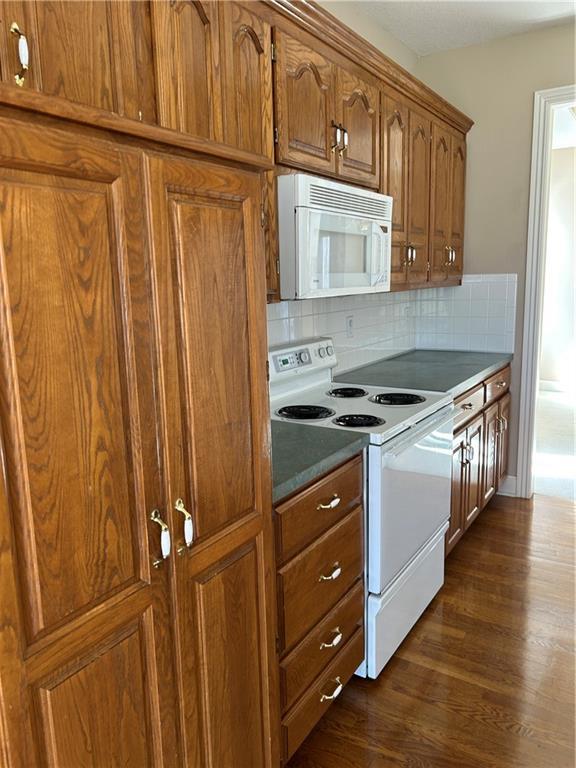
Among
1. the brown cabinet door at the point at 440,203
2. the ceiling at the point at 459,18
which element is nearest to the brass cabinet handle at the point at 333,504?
the brown cabinet door at the point at 440,203

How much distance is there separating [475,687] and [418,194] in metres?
2.27

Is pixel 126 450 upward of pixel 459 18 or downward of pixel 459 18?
downward

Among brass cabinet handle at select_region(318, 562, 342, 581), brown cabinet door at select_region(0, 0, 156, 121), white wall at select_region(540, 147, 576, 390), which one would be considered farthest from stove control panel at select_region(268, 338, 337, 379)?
white wall at select_region(540, 147, 576, 390)

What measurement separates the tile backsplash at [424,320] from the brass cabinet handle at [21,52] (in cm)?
185

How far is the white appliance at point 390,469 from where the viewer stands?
197 centimetres

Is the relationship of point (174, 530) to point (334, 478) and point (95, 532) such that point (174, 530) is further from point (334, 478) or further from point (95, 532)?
point (334, 478)

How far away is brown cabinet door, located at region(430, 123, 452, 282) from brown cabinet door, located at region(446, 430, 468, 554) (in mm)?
1007

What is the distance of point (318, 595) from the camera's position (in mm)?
1711

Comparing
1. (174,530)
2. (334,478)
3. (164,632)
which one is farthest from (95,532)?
(334,478)

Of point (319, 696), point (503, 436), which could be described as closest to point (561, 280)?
point (503, 436)

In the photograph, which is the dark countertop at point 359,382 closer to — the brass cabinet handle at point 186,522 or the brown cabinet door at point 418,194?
the brass cabinet handle at point 186,522

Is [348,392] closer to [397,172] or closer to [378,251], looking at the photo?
[378,251]

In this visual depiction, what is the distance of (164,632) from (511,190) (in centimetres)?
338

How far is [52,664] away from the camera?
2.84 feet
